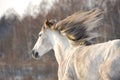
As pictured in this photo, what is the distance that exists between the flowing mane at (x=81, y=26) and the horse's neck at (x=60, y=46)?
0.15 metres

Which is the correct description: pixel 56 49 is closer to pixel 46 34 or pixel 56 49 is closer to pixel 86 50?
pixel 46 34

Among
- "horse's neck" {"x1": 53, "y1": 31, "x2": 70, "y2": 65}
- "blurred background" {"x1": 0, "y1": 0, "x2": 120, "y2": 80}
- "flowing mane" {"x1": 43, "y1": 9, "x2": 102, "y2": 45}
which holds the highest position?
"flowing mane" {"x1": 43, "y1": 9, "x2": 102, "y2": 45}

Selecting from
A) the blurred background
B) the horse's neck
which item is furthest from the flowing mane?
the blurred background

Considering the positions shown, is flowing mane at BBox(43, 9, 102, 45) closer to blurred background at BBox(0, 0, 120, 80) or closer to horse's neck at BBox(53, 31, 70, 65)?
horse's neck at BBox(53, 31, 70, 65)

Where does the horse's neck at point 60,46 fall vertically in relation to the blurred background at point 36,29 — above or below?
above

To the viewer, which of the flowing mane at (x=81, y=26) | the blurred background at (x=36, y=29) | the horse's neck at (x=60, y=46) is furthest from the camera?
the blurred background at (x=36, y=29)

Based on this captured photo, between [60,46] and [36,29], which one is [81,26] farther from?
[36,29]

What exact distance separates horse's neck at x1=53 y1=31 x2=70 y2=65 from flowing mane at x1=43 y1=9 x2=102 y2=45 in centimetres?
15

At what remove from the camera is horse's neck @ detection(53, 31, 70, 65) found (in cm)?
975

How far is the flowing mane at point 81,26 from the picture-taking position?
938cm

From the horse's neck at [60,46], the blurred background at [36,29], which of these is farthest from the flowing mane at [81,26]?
the blurred background at [36,29]

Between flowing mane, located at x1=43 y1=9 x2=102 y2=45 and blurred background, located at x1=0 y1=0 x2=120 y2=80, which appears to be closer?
flowing mane, located at x1=43 y1=9 x2=102 y2=45

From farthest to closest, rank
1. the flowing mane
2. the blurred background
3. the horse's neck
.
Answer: the blurred background
the horse's neck
the flowing mane

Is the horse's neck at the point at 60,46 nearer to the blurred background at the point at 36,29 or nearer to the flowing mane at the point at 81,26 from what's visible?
the flowing mane at the point at 81,26
